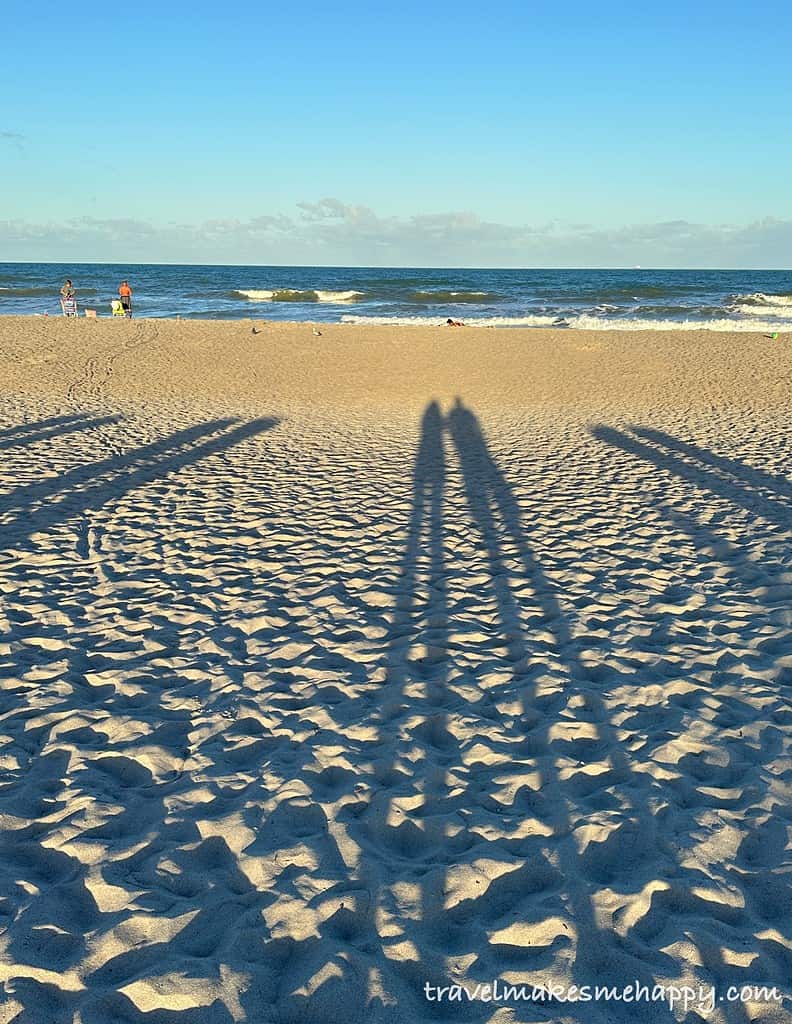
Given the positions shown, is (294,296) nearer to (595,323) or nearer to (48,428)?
(595,323)

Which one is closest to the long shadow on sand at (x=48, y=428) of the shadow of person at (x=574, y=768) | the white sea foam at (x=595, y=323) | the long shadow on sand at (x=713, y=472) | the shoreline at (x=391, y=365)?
the shoreline at (x=391, y=365)

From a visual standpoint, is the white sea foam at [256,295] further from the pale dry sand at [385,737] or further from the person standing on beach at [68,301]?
the pale dry sand at [385,737]

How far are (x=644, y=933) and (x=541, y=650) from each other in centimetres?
213

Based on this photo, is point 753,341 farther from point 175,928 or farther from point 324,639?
point 175,928

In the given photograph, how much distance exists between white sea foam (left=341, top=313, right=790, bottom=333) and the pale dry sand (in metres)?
23.6

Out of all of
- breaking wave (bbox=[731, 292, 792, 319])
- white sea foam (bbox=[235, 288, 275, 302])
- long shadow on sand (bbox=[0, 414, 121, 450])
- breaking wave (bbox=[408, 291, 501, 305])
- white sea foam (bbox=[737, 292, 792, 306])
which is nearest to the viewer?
long shadow on sand (bbox=[0, 414, 121, 450])

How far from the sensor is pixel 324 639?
465 centimetres

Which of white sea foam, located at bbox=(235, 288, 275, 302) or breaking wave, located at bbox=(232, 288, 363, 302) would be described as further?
breaking wave, located at bbox=(232, 288, 363, 302)

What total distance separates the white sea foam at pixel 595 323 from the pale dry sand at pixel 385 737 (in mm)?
23614

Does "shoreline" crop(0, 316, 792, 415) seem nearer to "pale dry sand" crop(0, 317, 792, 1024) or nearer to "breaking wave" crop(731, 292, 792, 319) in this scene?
"pale dry sand" crop(0, 317, 792, 1024)

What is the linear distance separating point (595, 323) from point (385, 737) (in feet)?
104

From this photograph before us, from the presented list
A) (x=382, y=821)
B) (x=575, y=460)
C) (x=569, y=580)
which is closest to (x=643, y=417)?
(x=575, y=460)

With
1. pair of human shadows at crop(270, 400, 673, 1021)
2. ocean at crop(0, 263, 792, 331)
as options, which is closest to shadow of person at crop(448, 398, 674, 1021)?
pair of human shadows at crop(270, 400, 673, 1021)

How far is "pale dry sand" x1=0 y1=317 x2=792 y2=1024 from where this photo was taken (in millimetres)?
2326
